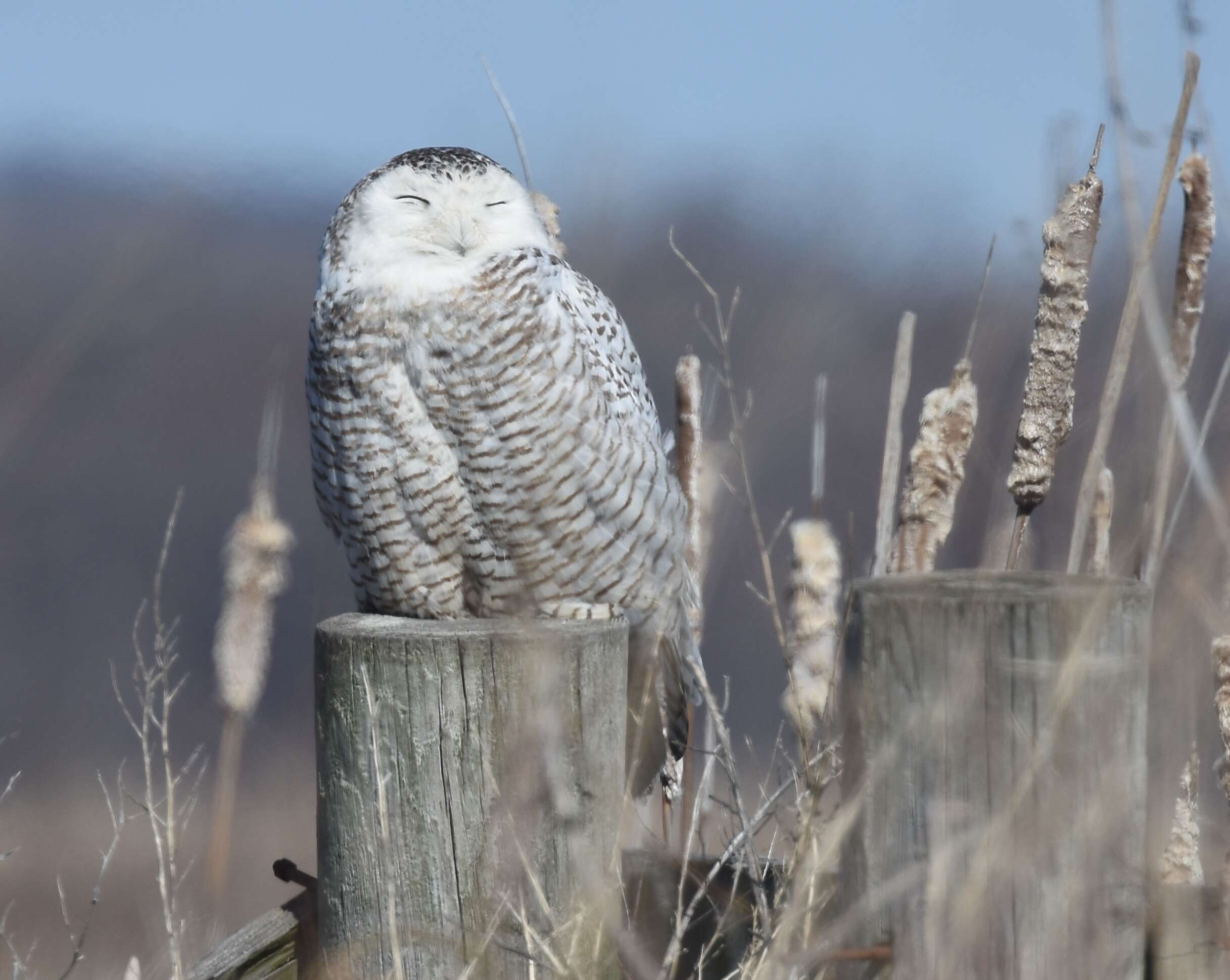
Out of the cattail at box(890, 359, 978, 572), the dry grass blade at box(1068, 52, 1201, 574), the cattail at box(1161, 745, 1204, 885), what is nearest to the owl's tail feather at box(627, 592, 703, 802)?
the cattail at box(890, 359, 978, 572)

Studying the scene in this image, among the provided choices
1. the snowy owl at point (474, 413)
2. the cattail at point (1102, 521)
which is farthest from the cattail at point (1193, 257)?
the snowy owl at point (474, 413)

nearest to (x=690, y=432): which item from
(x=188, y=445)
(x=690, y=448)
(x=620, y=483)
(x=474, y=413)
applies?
(x=690, y=448)

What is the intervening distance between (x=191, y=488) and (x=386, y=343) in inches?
334

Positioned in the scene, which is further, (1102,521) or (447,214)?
(447,214)

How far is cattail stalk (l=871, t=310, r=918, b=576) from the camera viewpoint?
1.91 meters

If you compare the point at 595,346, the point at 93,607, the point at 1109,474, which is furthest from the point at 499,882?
the point at 93,607

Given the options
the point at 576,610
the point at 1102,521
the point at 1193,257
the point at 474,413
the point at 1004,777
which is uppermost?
the point at 1193,257

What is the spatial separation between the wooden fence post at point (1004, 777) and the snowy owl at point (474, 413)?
975 mm

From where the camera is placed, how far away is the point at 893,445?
77.4 inches

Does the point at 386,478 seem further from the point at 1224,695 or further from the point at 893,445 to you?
the point at 1224,695

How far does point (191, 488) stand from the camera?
33.6 feet

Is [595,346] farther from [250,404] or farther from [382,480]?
[250,404]

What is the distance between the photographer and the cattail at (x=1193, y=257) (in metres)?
1.60

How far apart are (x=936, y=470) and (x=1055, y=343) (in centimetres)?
30
